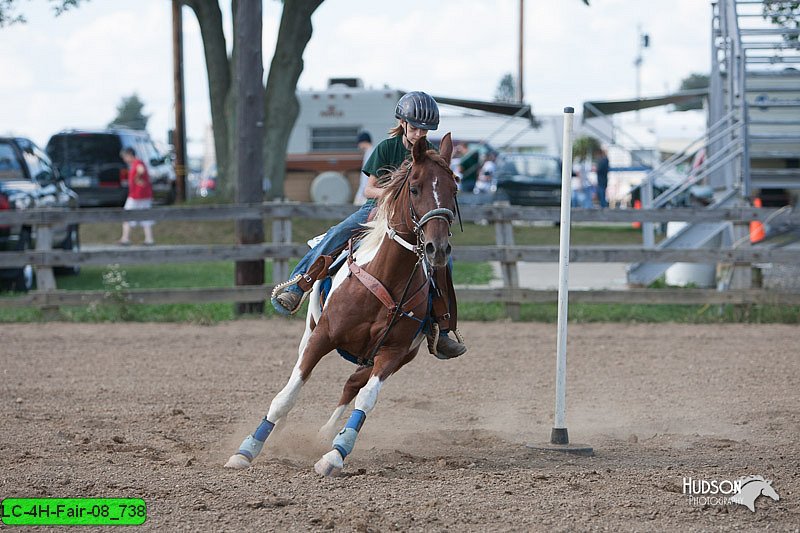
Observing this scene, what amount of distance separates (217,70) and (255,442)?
1807 centimetres

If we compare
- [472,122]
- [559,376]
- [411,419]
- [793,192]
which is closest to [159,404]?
[411,419]

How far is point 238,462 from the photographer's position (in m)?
6.05

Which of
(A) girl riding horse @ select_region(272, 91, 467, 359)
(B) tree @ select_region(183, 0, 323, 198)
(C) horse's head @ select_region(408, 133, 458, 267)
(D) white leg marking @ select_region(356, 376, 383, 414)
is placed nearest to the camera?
(C) horse's head @ select_region(408, 133, 458, 267)

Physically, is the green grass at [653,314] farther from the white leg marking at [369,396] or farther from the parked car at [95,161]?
the parked car at [95,161]

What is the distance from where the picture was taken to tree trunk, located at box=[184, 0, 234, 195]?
73.9 feet

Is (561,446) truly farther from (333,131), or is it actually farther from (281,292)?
(333,131)

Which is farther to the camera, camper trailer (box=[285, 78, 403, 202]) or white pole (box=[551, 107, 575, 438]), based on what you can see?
camper trailer (box=[285, 78, 403, 202])

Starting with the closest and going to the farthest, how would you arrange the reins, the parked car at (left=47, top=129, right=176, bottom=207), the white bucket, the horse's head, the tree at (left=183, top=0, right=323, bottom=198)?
the horse's head → the reins → the white bucket → the tree at (left=183, top=0, right=323, bottom=198) → the parked car at (left=47, top=129, right=176, bottom=207)

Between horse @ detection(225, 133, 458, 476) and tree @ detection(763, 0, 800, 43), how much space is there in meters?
11.7

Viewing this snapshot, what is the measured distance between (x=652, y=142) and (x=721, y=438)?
43.4 metres

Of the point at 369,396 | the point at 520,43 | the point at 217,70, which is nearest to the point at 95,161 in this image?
the point at 217,70

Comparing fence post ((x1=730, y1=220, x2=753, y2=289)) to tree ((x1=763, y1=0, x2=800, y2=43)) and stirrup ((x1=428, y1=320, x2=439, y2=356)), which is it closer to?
tree ((x1=763, y1=0, x2=800, y2=43))

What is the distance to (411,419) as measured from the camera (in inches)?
309

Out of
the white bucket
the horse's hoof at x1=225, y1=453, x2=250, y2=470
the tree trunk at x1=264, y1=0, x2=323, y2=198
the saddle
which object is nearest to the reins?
the saddle
